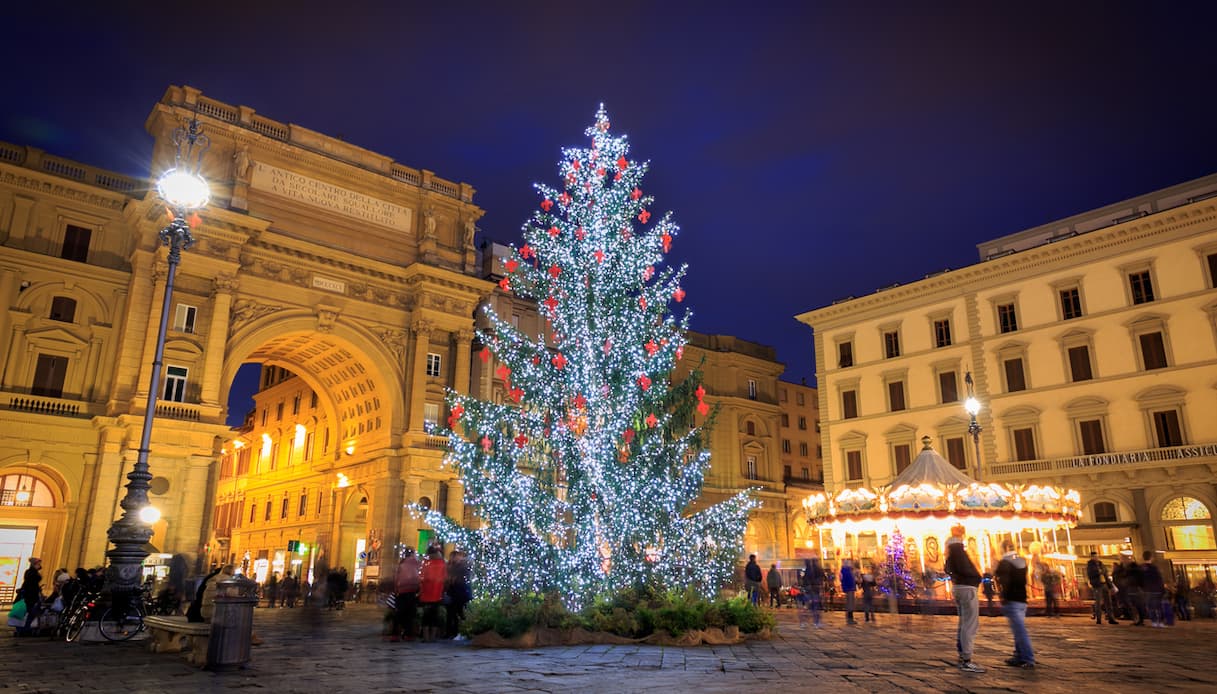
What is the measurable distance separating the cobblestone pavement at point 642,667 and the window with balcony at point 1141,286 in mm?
22083

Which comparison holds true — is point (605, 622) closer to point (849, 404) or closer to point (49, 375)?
point (49, 375)

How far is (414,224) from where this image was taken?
1460 inches

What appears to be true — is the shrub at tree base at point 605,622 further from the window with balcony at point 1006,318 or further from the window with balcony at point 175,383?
the window with balcony at point 1006,318

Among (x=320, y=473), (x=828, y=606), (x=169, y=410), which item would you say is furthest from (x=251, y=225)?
(x=828, y=606)

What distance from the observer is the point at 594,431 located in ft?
46.3

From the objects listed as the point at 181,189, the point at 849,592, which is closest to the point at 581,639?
the point at 849,592

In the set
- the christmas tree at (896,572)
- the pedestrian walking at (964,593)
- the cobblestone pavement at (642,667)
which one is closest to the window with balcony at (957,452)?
the christmas tree at (896,572)

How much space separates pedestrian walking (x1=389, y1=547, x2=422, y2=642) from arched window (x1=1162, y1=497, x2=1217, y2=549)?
95.4 feet

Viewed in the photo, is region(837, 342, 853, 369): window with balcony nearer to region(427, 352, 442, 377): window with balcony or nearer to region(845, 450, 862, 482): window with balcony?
region(845, 450, 862, 482): window with balcony

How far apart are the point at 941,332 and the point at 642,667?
107ft

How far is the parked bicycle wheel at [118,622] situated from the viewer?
42.7 ft

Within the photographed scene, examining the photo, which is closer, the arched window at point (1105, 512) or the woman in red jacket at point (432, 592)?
the woman in red jacket at point (432, 592)

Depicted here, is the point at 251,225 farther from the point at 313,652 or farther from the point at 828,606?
the point at 828,606

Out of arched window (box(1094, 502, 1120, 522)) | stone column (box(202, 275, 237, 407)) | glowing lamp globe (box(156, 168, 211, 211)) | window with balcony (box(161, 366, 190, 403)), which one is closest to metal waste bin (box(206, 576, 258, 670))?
glowing lamp globe (box(156, 168, 211, 211))
